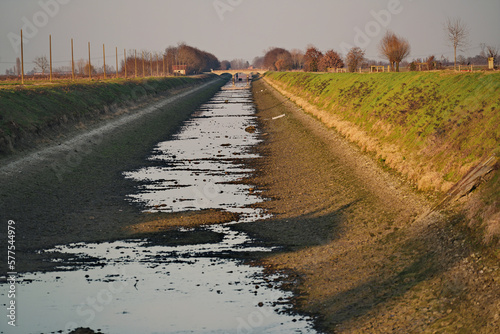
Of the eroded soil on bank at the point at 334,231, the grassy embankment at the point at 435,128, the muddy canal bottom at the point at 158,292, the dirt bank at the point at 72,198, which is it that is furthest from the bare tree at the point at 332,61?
the muddy canal bottom at the point at 158,292

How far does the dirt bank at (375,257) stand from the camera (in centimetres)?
1125

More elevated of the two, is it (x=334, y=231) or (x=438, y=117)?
(x=438, y=117)

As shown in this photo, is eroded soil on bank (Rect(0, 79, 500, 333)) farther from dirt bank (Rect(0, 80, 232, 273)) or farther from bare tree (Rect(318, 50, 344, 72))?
bare tree (Rect(318, 50, 344, 72))

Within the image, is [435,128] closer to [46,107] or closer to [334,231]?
[334,231]

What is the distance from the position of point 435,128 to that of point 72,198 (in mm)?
14257

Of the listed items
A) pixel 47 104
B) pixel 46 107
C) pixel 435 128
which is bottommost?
pixel 435 128

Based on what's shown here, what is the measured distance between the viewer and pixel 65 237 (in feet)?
57.5

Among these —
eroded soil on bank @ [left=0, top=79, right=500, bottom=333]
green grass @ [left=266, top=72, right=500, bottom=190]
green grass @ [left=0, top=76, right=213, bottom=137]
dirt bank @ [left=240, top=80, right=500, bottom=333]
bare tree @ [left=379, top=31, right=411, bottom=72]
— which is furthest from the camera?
bare tree @ [left=379, top=31, right=411, bottom=72]

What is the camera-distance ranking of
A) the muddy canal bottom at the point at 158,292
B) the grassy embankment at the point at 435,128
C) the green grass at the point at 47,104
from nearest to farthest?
the muddy canal bottom at the point at 158,292
the grassy embankment at the point at 435,128
the green grass at the point at 47,104

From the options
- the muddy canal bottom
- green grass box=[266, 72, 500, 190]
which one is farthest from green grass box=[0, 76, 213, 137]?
green grass box=[266, 72, 500, 190]

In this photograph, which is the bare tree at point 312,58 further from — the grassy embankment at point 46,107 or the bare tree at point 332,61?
the grassy embankment at point 46,107

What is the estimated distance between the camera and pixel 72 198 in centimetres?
2250

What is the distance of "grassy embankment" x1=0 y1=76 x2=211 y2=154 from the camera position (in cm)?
2954

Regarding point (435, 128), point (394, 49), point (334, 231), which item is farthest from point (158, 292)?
point (394, 49)
